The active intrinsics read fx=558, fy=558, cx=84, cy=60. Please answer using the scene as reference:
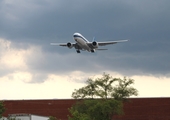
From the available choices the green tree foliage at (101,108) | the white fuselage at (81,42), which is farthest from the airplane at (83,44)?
the green tree foliage at (101,108)

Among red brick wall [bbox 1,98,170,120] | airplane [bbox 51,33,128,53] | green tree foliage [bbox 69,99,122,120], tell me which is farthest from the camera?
red brick wall [bbox 1,98,170,120]

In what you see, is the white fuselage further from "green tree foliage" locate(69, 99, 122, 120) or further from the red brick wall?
the red brick wall

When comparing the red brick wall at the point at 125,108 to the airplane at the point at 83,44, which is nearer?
the airplane at the point at 83,44

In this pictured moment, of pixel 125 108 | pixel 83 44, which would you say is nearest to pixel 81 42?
pixel 83 44

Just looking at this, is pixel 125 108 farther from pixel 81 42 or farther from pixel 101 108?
pixel 81 42

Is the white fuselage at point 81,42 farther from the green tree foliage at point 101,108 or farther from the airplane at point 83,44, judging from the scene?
the green tree foliage at point 101,108

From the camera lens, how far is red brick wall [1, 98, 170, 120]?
11856 centimetres

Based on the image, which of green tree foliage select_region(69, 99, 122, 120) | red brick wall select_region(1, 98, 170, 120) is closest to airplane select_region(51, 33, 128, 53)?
green tree foliage select_region(69, 99, 122, 120)

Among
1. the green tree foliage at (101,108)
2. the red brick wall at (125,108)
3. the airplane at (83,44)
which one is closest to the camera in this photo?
the airplane at (83,44)

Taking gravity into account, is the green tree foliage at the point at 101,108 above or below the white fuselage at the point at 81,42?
below

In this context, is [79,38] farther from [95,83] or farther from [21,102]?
[21,102]

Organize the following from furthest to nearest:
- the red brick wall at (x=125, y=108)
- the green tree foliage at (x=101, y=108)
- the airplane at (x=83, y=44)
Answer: the red brick wall at (x=125, y=108) → the green tree foliage at (x=101, y=108) → the airplane at (x=83, y=44)

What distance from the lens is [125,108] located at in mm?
120312

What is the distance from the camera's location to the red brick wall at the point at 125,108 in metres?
119
